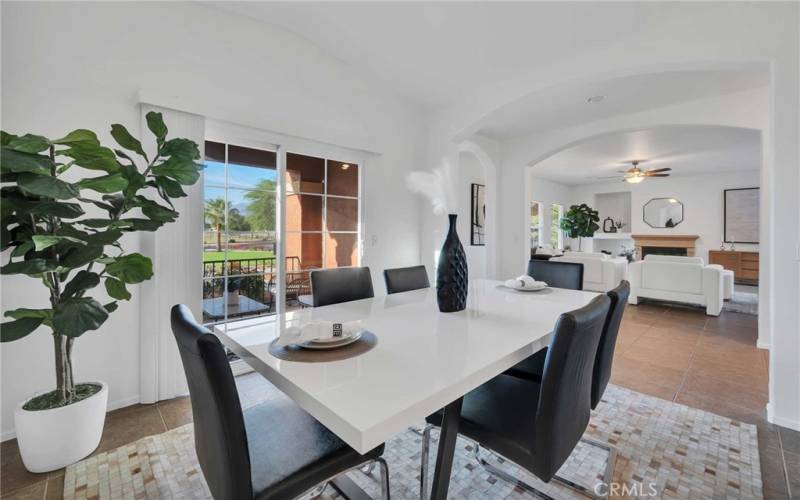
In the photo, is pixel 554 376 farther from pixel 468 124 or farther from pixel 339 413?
pixel 468 124

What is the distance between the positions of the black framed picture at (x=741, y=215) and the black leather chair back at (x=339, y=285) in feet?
31.4

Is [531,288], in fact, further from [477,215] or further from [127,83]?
[477,215]

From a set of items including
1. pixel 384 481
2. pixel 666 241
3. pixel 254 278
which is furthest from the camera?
pixel 666 241

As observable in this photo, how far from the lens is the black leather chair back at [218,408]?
0.80 meters

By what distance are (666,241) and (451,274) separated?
31.1 ft

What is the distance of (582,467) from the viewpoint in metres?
1.66

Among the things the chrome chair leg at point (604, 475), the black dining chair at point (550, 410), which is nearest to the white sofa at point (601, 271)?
the chrome chair leg at point (604, 475)

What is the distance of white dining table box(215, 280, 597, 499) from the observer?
787 mm

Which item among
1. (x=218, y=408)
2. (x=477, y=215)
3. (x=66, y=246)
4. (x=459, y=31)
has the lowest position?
(x=218, y=408)

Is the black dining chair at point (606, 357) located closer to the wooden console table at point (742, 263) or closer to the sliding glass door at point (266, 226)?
the sliding glass door at point (266, 226)

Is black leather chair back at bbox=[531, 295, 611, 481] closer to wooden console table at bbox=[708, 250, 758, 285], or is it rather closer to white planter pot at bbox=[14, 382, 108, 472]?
white planter pot at bbox=[14, 382, 108, 472]

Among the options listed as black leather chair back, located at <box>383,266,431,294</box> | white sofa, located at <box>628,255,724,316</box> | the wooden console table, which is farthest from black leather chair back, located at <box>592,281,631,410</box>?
the wooden console table

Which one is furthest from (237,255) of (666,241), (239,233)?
(666,241)

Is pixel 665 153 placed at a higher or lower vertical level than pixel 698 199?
higher
